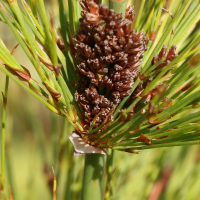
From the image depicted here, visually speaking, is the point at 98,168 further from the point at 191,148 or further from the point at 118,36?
the point at 191,148

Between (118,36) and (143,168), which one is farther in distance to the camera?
(143,168)

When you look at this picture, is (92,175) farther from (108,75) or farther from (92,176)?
(108,75)

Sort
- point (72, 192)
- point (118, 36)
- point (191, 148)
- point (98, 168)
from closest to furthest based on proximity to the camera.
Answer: point (118, 36), point (98, 168), point (72, 192), point (191, 148)

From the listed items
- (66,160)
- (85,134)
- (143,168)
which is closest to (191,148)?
(143,168)

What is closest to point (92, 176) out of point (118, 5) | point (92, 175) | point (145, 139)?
point (92, 175)

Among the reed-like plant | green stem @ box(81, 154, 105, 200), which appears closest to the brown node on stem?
the reed-like plant

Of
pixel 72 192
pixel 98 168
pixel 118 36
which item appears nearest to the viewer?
pixel 118 36

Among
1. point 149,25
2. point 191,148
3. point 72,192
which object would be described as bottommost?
point 72,192
